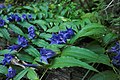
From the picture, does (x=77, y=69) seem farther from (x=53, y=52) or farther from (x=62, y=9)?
(x=62, y=9)

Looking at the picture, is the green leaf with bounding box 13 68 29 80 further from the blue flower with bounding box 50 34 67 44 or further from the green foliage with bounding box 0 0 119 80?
the blue flower with bounding box 50 34 67 44

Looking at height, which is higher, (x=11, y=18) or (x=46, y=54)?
(x=11, y=18)

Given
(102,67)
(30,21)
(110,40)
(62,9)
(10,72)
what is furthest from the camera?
(62,9)

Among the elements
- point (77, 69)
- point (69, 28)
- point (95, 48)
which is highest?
point (69, 28)

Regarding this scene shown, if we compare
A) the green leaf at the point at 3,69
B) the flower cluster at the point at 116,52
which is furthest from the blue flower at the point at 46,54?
the flower cluster at the point at 116,52

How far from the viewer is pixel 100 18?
12.8 ft

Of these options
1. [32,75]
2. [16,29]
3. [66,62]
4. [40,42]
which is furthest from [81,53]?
[16,29]

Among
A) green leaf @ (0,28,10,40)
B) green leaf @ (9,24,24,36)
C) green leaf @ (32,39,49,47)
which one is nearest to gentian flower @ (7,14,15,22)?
green leaf @ (9,24,24,36)

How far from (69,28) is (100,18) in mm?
1081

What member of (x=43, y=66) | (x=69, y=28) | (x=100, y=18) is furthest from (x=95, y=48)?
(x=100, y=18)

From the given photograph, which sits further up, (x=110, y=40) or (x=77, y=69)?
(x=110, y=40)

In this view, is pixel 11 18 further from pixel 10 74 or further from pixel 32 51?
pixel 10 74

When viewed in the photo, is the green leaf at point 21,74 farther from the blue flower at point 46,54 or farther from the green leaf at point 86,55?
the green leaf at point 86,55

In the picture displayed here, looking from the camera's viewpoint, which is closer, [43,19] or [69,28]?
[69,28]
